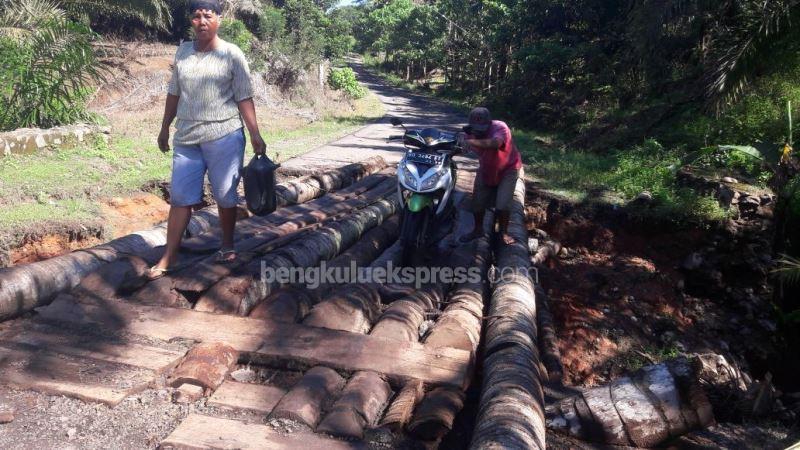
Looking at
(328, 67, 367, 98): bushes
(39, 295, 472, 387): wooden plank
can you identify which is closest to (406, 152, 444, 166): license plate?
(39, 295, 472, 387): wooden plank

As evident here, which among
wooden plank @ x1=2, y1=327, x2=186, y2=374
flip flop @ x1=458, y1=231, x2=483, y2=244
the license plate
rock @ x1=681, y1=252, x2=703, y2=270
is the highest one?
the license plate

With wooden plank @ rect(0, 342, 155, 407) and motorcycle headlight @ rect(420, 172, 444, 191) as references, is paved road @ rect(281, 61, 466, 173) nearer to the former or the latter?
motorcycle headlight @ rect(420, 172, 444, 191)

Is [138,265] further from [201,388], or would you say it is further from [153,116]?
[153,116]

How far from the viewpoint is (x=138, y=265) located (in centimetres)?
382

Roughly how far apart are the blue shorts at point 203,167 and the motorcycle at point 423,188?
1530 millimetres

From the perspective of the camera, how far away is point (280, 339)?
3.26 meters

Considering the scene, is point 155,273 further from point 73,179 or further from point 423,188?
point 73,179

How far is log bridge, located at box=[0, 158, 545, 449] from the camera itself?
8.64 feet

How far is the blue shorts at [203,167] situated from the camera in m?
3.91

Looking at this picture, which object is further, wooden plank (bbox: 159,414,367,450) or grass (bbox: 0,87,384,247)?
grass (bbox: 0,87,384,247)

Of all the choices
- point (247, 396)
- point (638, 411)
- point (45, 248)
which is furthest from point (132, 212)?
point (638, 411)

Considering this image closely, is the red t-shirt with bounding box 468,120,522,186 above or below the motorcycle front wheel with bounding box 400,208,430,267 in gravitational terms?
above

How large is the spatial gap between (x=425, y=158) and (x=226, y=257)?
186 cm

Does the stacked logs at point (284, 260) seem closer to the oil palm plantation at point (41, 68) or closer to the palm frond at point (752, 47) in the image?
the palm frond at point (752, 47)
